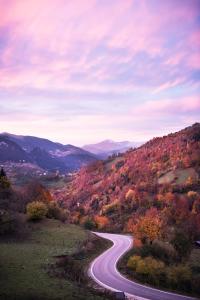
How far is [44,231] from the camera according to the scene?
86.4m

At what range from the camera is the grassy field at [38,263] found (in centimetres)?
4022

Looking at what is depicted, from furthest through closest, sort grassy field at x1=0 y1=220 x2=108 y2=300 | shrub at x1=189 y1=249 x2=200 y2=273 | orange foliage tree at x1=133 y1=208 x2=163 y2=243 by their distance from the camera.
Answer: orange foliage tree at x1=133 y1=208 x2=163 y2=243, shrub at x1=189 y1=249 x2=200 y2=273, grassy field at x1=0 y1=220 x2=108 y2=300

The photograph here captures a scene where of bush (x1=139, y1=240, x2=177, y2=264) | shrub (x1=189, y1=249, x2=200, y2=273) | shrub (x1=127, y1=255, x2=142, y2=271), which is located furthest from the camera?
bush (x1=139, y1=240, x2=177, y2=264)

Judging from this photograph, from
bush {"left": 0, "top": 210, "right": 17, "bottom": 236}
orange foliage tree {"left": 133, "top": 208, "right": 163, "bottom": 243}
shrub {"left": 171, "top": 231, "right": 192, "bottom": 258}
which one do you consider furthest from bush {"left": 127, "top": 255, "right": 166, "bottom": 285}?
bush {"left": 0, "top": 210, "right": 17, "bottom": 236}

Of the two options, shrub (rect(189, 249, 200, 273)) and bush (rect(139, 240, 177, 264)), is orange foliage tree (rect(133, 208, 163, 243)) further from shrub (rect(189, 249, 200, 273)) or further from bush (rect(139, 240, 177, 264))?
bush (rect(139, 240, 177, 264))

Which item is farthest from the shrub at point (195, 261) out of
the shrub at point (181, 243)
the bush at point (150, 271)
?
the bush at point (150, 271)

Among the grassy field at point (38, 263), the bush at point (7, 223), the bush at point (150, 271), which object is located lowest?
the bush at point (150, 271)

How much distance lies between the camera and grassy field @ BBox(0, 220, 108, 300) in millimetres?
40219

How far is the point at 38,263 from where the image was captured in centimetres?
5741

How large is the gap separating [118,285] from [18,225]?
33.9m

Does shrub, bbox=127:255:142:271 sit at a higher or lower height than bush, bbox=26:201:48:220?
lower

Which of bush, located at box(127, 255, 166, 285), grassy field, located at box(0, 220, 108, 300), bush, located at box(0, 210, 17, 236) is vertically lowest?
bush, located at box(127, 255, 166, 285)

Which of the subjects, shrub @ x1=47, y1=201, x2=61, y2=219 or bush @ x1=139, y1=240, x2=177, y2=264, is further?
shrub @ x1=47, y1=201, x2=61, y2=219

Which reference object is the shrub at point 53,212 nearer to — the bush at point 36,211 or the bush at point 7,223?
the bush at point 36,211
